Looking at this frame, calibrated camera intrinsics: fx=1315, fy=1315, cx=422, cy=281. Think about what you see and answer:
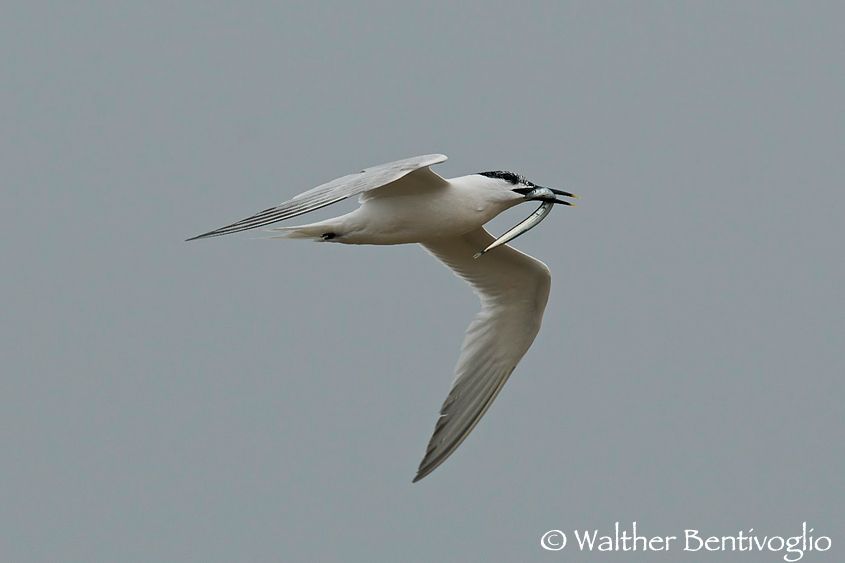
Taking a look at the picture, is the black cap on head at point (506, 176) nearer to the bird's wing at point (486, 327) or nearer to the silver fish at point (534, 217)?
the silver fish at point (534, 217)

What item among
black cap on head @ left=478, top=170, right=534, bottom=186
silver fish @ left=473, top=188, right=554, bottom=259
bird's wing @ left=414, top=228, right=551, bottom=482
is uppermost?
black cap on head @ left=478, top=170, right=534, bottom=186

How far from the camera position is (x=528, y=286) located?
1307cm

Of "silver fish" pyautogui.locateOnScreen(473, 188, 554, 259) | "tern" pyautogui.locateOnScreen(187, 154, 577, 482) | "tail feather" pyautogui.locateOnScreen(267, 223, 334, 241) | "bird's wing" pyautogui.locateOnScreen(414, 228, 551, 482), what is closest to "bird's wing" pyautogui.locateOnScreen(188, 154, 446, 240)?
"tern" pyautogui.locateOnScreen(187, 154, 577, 482)

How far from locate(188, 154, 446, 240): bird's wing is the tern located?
10 millimetres

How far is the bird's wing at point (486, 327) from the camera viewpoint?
42.3 ft

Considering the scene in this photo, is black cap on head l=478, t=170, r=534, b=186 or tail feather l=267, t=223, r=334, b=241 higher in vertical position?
black cap on head l=478, t=170, r=534, b=186

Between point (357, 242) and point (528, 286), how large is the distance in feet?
7.65

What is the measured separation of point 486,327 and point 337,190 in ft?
11.4

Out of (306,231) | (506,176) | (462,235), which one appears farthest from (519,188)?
(306,231)

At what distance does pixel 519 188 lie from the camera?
11.7m

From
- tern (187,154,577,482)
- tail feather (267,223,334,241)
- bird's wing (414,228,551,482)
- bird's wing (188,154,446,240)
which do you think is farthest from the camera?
bird's wing (414,228,551,482)

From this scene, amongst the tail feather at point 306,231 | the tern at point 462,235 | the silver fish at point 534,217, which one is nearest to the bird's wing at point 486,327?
the tern at point 462,235

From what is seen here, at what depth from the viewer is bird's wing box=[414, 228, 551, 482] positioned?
42.3 feet

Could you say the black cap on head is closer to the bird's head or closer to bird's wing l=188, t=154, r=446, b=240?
the bird's head
